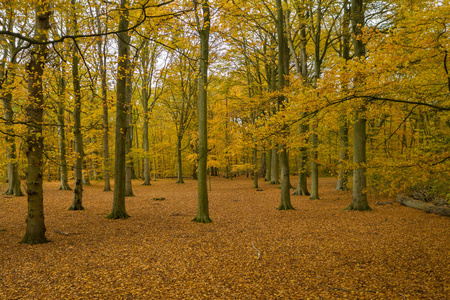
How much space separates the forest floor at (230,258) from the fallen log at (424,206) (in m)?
0.33

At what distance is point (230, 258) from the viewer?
15.5 ft

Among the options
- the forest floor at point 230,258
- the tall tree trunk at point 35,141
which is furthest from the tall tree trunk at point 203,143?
the tall tree trunk at point 35,141

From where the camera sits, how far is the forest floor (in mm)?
3537

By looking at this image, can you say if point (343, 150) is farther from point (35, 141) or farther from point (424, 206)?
point (35, 141)

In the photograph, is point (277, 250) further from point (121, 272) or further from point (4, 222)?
point (4, 222)

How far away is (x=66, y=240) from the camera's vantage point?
5672 millimetres

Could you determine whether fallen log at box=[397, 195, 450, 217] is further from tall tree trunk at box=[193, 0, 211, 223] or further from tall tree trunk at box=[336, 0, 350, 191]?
tall tree trunk at box=[193, 0, 211, 223]

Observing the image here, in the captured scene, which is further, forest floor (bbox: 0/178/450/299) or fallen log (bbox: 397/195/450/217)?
fallen log (bbox: 397/195/450/217)

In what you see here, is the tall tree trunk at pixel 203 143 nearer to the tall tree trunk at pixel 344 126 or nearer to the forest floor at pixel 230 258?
the forest floor at pixel 230 258

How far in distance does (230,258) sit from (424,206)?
28.1 ft

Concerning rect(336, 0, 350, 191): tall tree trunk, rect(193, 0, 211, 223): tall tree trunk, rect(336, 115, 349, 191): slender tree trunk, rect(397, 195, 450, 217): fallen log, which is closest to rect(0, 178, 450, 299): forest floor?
rect(397, 195, 450, 217): fallen log

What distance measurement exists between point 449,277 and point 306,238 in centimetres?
263

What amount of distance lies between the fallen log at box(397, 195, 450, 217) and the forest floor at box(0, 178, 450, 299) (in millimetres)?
329

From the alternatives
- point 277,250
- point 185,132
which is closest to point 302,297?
point 277,250
